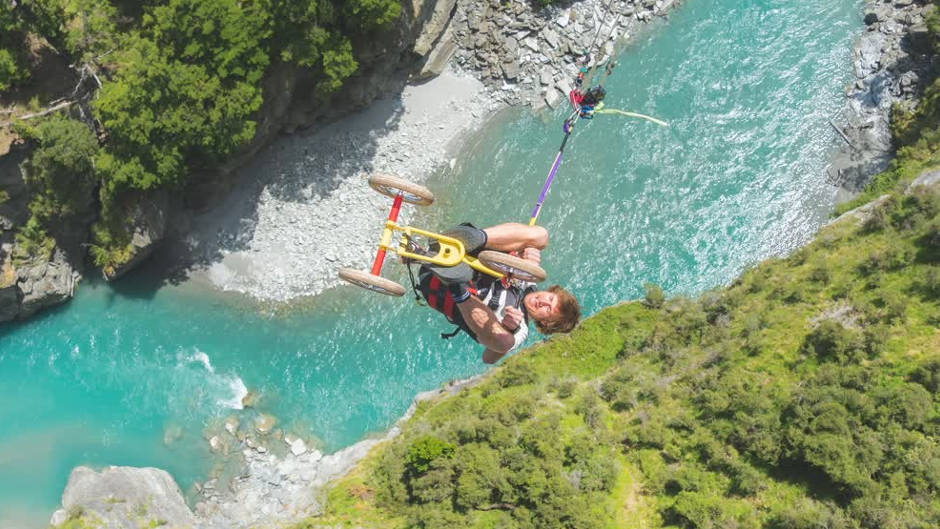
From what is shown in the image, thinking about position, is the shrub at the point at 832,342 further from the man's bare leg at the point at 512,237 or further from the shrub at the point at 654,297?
the man's bare leg at the point at 512,237

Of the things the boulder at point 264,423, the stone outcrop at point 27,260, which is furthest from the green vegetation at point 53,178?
the boulder at point 264,423

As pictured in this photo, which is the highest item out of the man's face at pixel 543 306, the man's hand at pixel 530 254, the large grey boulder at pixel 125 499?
the man's hand at pixel 530 254

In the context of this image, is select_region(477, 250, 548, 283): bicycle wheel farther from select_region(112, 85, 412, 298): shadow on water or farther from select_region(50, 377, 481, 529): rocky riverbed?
select_region(112, 85, 412, 298): shadow on water

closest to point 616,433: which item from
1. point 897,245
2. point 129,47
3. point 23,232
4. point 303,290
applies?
point 897,245

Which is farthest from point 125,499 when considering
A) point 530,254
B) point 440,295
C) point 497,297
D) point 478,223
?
point 530,254

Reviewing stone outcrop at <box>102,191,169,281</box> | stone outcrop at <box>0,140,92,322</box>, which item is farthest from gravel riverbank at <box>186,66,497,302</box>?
stone outcrop at <box>0,140,92,322</box>

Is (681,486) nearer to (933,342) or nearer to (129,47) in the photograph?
(933,342)

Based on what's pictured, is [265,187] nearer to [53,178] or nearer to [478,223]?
[53,178]
